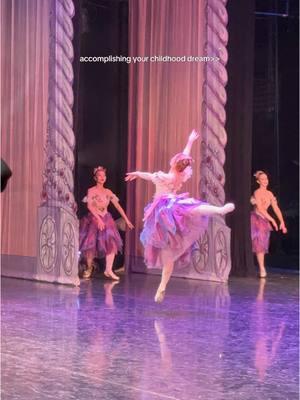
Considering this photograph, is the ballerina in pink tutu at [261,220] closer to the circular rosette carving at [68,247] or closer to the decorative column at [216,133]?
the decorative column at [216,133]

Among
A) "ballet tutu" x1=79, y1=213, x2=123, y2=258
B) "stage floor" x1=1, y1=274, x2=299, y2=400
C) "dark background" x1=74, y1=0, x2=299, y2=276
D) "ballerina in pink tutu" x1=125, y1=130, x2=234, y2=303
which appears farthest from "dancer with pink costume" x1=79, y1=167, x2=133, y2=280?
"ballerina in pink tutu" x1=125, y1=130, x2=234, y2=303

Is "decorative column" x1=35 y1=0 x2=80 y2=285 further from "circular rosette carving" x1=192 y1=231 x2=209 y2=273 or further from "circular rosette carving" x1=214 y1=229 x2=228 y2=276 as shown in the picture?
"circular rosette carving" x1=214 y1=229 x2=228 y2=276

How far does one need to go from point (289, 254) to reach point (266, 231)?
144cm

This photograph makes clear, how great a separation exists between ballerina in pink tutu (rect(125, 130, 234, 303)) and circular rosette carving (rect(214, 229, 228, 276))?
202 cm

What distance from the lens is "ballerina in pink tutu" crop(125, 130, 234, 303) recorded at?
5.72 m

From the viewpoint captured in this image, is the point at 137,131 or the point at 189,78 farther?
the point at 137,131

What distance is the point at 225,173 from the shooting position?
8.44 meters

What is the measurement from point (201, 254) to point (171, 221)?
2.63 metres

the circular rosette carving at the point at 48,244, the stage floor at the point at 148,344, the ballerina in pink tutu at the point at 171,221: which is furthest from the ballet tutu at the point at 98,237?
the ballerina in pink tutu at the point at 171,221

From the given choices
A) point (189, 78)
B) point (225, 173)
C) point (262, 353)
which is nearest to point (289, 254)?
point (225, 173)

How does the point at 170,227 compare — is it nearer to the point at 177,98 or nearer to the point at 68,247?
the point at 68,247

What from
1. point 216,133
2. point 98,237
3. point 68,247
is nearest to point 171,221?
point 68,247

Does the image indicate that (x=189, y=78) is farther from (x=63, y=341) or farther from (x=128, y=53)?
(x=63, y=341)

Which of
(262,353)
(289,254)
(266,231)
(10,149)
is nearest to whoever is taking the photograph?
(262,353)
